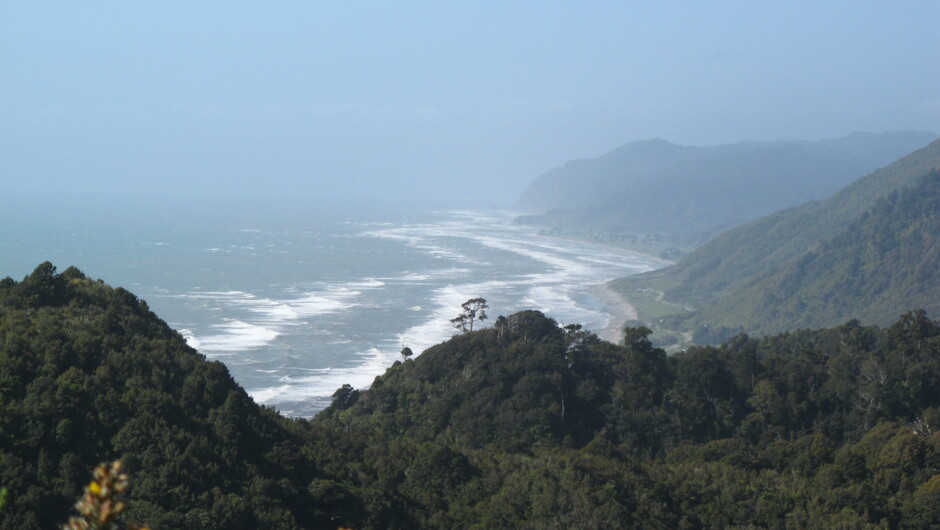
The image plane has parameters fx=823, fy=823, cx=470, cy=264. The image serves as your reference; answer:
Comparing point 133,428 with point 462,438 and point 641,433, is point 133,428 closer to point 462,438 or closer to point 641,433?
point 462,438

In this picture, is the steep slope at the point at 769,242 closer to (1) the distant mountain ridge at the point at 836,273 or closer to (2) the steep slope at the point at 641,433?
(1) the distant mountain ridge at the point at 836,273

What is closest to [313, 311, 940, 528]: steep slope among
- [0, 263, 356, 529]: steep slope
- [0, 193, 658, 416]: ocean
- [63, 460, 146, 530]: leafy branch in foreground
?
[0, 263, 356, 529]: steep slope

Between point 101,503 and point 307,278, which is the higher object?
point 101,503

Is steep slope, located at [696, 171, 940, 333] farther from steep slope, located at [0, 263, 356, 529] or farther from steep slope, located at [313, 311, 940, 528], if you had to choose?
steep slope, located at [0, 263, 356, 529]

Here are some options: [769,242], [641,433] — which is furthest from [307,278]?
[769,242]

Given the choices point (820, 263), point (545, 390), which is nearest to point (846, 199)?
point (820, 263)

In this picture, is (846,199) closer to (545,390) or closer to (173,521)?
(545,390)

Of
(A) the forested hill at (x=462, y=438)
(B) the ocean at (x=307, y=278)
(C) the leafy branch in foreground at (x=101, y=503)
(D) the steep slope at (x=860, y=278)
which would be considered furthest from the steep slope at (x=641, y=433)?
(D) the steep slope at (x=860, y=278)
